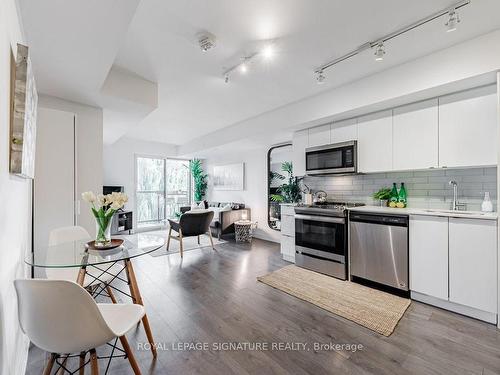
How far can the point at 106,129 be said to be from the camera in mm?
4023

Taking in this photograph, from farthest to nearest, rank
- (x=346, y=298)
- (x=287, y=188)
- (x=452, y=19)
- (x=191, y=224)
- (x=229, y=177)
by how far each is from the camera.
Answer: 1. (x=229, y=177)
2. (x=287, y=188)
3. (x=191, y=224)
4. (x=346, y=298)
5. (x=452, y=19)

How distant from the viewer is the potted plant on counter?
307 centimetres

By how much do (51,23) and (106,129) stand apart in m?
2.80

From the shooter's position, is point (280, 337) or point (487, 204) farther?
point (487, 204)

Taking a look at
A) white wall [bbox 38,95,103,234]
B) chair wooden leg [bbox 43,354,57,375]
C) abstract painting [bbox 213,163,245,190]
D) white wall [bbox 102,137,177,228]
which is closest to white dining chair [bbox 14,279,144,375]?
chair wooden leg [bbox 43,354,57,375]

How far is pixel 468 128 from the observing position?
89.6 inches

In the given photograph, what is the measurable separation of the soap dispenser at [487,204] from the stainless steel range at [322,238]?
1.23m

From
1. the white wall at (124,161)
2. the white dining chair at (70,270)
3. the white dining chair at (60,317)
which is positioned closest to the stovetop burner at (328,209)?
the white dining chair at (70,270)

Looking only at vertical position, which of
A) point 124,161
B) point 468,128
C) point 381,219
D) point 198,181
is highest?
point 124,161

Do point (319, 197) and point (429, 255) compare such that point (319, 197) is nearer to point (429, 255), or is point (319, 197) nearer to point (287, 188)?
point (287, 188)

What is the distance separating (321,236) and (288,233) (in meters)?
0.68

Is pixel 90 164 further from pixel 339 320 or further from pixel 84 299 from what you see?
pixel 339 320

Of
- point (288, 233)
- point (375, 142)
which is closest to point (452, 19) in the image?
point (375, 142)

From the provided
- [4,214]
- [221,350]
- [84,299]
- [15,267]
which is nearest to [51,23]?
[4,214]
